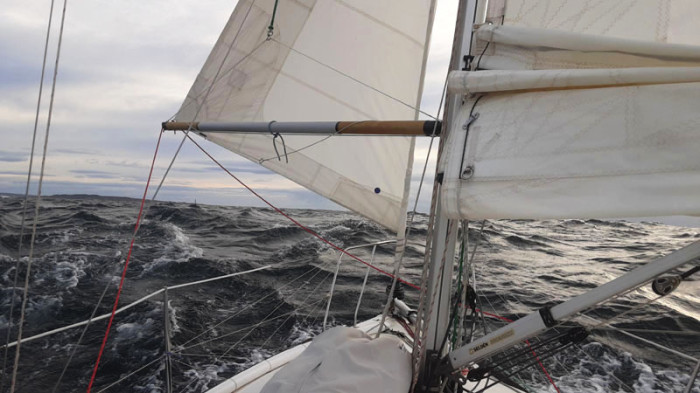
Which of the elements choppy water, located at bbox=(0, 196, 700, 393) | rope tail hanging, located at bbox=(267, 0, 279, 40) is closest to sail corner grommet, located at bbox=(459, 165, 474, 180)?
rope tail hanging, located at bbox=(267, 0, 279, 40)

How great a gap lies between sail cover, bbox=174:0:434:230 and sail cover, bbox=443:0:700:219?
59.4 inches

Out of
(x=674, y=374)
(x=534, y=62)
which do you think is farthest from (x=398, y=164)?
(x=674, y=374)

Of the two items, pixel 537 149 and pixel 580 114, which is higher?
pixel 580 114

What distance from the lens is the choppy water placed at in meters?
3.95

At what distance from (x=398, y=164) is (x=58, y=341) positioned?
14.4 feet

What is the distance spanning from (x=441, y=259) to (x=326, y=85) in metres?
1.95

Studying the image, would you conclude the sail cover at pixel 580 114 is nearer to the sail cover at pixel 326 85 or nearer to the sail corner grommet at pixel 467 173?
the sail corner grommet at pixel 467 173

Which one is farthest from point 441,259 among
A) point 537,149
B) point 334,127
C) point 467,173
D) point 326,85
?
point 326,85

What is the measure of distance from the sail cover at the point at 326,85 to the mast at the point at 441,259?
125 centimetres

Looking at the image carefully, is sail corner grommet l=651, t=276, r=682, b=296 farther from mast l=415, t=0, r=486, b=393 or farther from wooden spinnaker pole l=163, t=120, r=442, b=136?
wooden spinnaker pole l=163, t=120, r=442, b=136

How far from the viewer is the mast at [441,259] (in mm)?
1735

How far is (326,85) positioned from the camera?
3.18 m

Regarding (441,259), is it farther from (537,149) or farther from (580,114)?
(580,114)

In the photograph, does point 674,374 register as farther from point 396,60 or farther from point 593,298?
point 396,60
